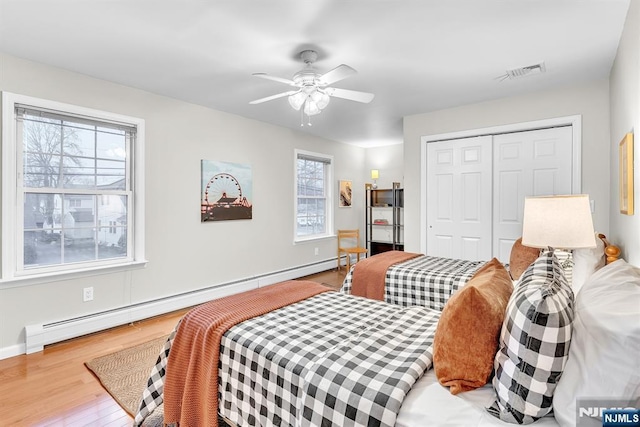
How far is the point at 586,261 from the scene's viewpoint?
204 cm

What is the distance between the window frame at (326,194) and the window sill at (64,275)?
238cm

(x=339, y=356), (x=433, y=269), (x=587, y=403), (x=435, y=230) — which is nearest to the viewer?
(x=587, y=403)

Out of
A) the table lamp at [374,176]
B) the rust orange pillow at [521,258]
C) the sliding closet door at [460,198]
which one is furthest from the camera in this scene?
the table lamp at [374,176]

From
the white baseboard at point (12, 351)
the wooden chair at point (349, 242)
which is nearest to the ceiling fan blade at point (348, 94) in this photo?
the white baseboard at point (12, 351)

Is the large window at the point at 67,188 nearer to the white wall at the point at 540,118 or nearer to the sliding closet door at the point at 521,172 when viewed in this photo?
the white wall at the point at 540,118

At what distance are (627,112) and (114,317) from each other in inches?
176

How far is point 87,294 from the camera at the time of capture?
306 centimetres

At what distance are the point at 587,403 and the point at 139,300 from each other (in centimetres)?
367

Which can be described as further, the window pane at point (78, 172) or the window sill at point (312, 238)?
the window sill at point (312, 238)

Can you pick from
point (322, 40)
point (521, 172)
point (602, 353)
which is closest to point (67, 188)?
point (322, 40)

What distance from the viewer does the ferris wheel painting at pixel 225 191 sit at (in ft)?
13.3

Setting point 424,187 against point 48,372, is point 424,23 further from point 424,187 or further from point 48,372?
point 48,372

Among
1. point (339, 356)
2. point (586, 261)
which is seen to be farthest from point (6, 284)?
point (586, 261)

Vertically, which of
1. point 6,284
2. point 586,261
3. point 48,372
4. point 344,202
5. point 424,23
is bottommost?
point 48,372
